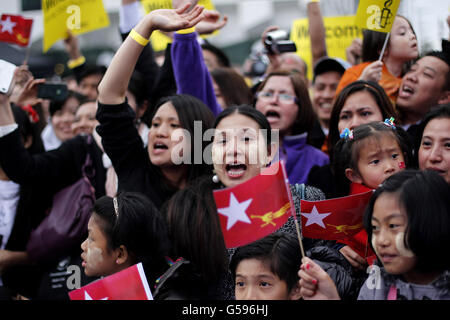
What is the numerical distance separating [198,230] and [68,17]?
2.62 metres

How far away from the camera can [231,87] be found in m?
4.29

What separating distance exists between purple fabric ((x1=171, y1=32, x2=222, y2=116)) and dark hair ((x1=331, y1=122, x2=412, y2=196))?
1065mm

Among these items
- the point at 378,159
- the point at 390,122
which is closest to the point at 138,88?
the point at 390,122

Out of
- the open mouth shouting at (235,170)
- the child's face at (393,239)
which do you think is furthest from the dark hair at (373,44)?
the child's face at (393,239)

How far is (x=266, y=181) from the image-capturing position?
234 centimetres

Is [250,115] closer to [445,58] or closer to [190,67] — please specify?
[190,67]

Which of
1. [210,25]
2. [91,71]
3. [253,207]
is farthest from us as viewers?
[91,71]

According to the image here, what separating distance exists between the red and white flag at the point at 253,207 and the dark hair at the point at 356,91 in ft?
3.48

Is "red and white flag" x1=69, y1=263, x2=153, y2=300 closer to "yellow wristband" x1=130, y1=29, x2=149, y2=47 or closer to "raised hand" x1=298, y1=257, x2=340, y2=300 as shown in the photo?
"raised hand" x1=298, y1=257, x2=340, y2=300
